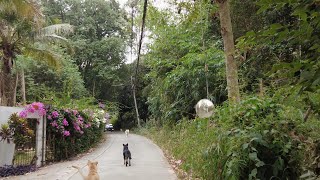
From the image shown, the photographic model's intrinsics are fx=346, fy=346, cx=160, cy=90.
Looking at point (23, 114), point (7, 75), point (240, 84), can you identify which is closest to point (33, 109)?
point (23, 114)

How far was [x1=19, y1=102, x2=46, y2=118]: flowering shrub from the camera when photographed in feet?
37.2

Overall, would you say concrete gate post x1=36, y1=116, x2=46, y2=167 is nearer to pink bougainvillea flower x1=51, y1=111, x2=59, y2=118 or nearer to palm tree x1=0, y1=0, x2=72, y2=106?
pink bougainvillea flower x1=51, y1=111, x2=59, y2=118

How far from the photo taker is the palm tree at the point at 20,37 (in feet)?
48.1

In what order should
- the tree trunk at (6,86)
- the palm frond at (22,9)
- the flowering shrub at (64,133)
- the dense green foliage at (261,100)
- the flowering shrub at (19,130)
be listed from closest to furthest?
the dense green foliage at (261,100), the flowering shrub at (19,130), the flowering shrub at (64,133), the palm frond at (22,9), the tree trunk at (6,86)

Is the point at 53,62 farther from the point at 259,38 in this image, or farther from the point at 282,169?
the point at 259,38

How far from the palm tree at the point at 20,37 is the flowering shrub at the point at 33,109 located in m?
4.46

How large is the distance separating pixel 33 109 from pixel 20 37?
6794mm

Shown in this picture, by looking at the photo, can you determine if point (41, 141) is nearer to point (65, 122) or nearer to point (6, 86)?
point (65, 122)

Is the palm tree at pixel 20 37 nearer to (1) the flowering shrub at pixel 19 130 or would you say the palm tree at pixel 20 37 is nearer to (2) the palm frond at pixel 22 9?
(2) the palm frond at pixel 22 9

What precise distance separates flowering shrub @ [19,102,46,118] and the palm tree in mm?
4462

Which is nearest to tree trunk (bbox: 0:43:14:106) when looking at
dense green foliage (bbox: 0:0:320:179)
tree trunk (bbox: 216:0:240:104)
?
dense green foliage (bbox: 0:0:320:179)

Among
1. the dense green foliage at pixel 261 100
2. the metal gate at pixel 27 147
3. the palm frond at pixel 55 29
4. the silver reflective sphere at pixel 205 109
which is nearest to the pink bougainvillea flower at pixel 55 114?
the metal gate at pixel 27 147

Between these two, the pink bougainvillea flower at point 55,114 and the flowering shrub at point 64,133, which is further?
the flowering shrub at point 64,133

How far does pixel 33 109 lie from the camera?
11.8m
